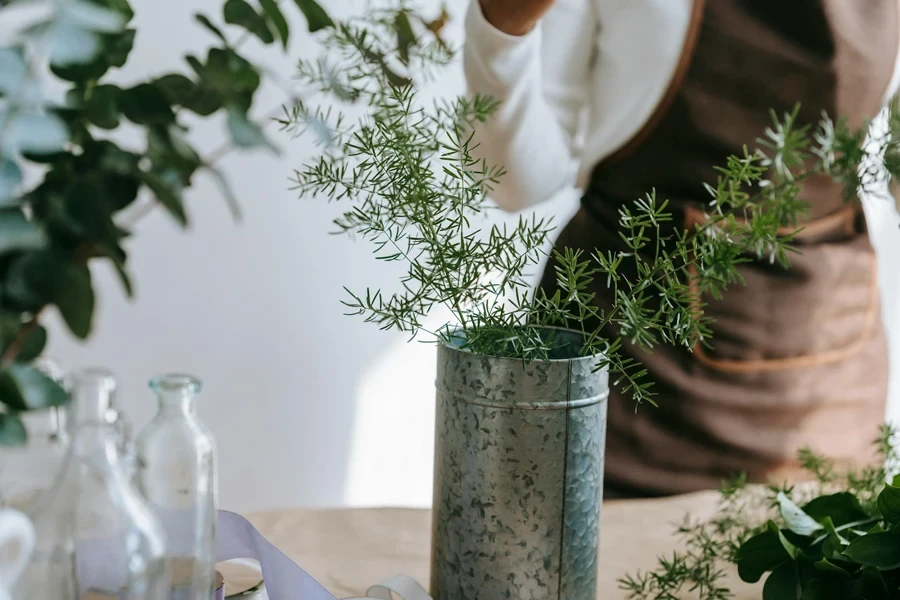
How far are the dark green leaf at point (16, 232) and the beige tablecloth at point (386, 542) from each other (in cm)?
39

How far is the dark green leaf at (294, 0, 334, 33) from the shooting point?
30 centimetres

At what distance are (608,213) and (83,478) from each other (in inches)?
26.7

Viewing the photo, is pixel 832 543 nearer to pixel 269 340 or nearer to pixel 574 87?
pixel 574 87

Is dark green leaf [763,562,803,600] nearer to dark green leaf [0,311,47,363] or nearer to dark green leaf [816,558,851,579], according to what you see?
dark green leaf [816,558,851,579]

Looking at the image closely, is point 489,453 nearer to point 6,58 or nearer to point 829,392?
point 6,58

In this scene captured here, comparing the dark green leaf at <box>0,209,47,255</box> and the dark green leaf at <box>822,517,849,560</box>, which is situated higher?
the dark green leaf at <box>0,209,47,255</box>

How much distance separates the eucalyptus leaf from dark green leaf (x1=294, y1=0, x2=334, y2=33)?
11 cm

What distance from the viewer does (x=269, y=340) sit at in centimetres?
106

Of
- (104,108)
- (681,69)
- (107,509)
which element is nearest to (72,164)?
(104,108)

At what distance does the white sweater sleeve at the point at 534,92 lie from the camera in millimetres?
820

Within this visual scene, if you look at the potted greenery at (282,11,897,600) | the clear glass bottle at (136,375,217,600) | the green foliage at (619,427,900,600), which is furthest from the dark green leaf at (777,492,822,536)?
the clear glass bottle at (136,375,217,600)

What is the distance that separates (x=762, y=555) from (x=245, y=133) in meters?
0.41

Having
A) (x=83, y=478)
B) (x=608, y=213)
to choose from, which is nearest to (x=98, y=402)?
(x=83, y=478)

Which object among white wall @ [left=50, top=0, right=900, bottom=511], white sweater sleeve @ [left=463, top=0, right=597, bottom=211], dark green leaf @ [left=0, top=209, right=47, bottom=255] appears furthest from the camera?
white wall @ [left=50, top=0, right=900, bottom=511]
